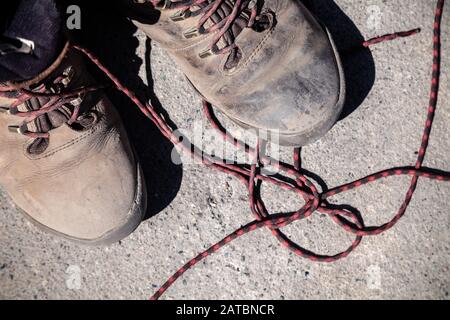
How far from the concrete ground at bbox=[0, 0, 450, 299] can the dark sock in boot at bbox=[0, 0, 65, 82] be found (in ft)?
1.58

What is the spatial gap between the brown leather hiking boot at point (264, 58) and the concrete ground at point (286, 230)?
0.82 ft

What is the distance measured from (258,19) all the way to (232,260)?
2.74 feet

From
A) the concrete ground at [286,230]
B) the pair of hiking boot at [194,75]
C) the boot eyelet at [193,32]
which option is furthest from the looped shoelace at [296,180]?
the boot eyelet at [193,32]

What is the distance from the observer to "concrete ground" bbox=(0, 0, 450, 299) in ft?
5.02

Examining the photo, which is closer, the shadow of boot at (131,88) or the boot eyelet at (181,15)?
the boot eyelet at (181,15)

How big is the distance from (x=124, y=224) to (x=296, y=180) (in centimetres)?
63

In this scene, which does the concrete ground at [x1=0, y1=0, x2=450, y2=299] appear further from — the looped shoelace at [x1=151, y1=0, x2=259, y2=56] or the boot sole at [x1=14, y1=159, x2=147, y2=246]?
the looped shoelace at [x1=151, y1=0, x2=259, y2=56]

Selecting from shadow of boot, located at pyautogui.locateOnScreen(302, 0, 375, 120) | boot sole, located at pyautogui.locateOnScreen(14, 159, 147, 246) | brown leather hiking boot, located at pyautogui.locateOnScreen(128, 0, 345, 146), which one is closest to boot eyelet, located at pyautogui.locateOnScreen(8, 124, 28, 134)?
boot sole, located at pyautogui.locateOnScreen(14, 159, 147, 246)

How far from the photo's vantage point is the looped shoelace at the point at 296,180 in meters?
1.49

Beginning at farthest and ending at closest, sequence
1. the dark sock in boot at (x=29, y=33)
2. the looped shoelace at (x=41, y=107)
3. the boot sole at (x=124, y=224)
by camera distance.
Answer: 1. the boot sole at (x=124, y=224)
2. the looped shoelace at (x=41, y=107)
3. the dark sock in boot at (x=29, y=33)

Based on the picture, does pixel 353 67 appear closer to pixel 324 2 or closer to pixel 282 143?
pixel 324 2

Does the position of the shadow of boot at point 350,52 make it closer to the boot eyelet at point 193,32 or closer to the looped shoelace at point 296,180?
the looped shoelace at point 296,180
